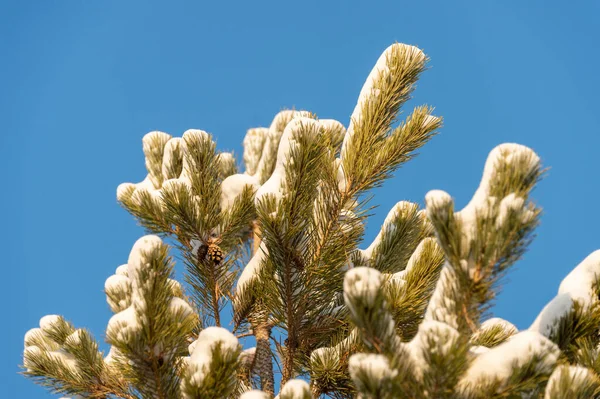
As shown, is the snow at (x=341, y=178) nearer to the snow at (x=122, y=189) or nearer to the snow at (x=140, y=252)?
the snow at (x=140, y=252)

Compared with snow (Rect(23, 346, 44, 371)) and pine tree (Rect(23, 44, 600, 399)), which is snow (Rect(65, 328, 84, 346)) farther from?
snow (Rect(23, 346, 44, 371))

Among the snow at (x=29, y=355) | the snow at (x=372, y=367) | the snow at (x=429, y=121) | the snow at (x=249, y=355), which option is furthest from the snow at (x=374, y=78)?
the snow at (x=29, y=355)

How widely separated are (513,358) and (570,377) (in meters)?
0.24

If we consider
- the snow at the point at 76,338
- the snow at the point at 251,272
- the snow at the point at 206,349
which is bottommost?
the snow at the point at 206,349

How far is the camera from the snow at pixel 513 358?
9.21 ft

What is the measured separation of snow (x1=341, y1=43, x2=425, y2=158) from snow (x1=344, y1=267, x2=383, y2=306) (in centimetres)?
149

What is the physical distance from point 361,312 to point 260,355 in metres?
2.03

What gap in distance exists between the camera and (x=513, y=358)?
9.30 feet

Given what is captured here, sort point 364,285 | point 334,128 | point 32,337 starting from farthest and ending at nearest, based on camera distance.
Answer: point 334,128
point 32,337
point 364,285

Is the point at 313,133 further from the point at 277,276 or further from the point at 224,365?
the point at 224,365

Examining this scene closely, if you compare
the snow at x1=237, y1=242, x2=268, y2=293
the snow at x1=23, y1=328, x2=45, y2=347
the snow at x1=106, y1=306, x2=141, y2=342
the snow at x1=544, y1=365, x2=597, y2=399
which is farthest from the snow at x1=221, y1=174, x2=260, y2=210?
the snow at x1=544, y1=365, x2=597, y2=399

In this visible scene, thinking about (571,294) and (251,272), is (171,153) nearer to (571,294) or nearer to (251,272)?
(251,272)

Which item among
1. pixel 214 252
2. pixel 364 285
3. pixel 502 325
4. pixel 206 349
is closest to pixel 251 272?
pixel 214 252

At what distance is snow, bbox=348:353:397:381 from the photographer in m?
2.71
